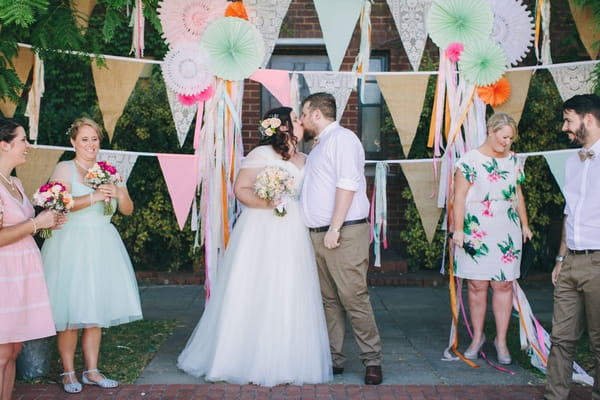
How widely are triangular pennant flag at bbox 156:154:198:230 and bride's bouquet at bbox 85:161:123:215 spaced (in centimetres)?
84

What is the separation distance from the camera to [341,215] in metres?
4.20

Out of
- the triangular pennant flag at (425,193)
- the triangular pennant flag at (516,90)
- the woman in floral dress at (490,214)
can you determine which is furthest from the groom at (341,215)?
the triangular pennant flag at (516,90)

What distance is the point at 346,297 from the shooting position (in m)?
4.34

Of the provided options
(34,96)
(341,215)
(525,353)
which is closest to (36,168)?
(34,96)

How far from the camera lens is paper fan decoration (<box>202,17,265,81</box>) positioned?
4.83 metres

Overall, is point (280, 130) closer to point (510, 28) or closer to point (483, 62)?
point (483, 62)

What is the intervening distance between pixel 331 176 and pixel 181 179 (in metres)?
1.32

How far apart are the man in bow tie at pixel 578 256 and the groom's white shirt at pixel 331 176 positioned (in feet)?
4.15

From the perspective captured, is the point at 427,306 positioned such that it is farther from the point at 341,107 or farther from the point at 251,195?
the point at 251,195

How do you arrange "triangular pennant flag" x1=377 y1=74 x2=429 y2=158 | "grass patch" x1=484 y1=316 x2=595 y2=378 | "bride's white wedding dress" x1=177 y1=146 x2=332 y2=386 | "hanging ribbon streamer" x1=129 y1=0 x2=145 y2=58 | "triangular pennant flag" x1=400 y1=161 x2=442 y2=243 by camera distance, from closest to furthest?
"bride's white wedding dress" x1=177 y1=146 x2=332 y2=386 < "grass patch" x1=484 y1=316 x2=595 y2=378 < "hanging ribbon streamer" x1=129 y1=0 x2=145 y2=58 < "triangular pennant flag" x1=377 y1=74 x2=429 y2=158 < "triangular pennant flag" x1=400 y1=161 x2=442 y2=243

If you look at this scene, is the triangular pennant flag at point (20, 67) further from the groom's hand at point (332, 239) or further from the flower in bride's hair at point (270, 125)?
the groom's hand at point (332, 239)

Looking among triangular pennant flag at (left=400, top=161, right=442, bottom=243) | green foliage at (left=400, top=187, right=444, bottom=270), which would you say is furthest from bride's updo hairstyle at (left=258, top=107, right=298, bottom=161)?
green foliage at (left=400, top=187, right=444, bottom=270)

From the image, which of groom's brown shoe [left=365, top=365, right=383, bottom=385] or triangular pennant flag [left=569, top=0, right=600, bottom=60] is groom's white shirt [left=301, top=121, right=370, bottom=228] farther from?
triangular pennant flag [left=569, top=0, right=600, bottom=60]

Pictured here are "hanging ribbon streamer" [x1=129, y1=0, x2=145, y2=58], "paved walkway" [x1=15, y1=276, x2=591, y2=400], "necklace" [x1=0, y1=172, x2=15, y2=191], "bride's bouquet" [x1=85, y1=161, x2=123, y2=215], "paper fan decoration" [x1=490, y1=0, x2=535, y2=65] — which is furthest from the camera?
"paper fan decoration" [x1=490, y1=0, x2=535, y2=65]
